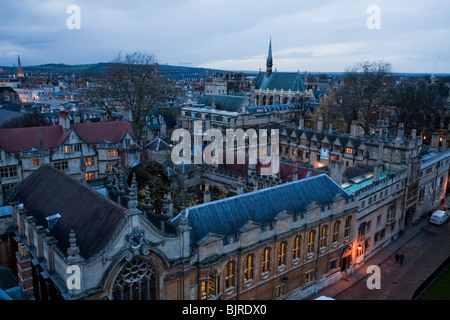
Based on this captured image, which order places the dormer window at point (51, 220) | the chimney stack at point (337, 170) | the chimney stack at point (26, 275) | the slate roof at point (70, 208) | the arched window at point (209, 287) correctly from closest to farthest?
the slate roof at point (70, 208), the dormer window at point (51, 220), the chimney stack at point (26, 275), the arched window at point (209, 287), the chimney stack at point (337, 170)

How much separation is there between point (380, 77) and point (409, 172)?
101ft

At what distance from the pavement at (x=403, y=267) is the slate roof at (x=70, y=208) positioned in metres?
14.0

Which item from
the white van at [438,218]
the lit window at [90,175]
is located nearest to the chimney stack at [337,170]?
the white van at [438,218]

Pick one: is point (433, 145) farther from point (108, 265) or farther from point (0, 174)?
point (0, 174)

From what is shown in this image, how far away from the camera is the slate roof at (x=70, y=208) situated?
16297 millimetres

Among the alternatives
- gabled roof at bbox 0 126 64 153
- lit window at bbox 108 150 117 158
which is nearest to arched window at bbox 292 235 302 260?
lit window at bbox 108 150 117 158

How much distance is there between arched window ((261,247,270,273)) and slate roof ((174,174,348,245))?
1761 millimetres

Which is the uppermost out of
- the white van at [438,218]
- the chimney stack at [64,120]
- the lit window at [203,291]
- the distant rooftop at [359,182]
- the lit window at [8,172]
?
the chimney stack at [64,120]

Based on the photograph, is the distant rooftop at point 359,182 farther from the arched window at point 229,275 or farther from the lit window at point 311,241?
the arched window at point 229,275

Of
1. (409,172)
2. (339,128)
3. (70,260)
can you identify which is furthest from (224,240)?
(339,128)

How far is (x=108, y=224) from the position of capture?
16.4 m

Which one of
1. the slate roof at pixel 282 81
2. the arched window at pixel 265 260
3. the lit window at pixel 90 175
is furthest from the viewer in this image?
the slate roof at pixel 282 81
